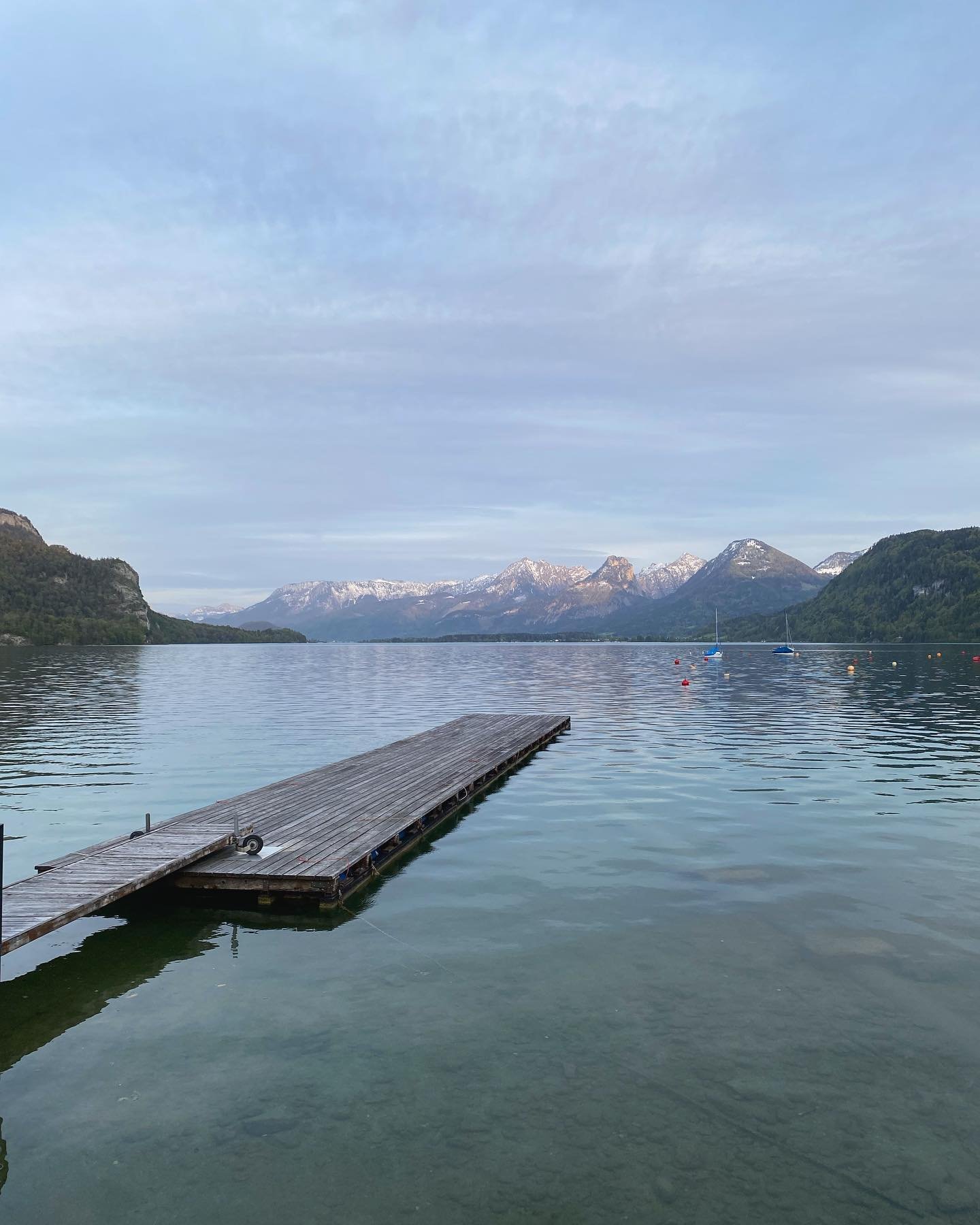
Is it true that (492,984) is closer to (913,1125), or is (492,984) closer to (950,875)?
(913,1125)

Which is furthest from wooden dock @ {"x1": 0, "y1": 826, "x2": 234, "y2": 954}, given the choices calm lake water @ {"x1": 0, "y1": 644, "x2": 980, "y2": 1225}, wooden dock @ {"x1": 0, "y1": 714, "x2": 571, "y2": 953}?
calm lake water @ {"x1": 0, "y1": 644, "x2": 980, "y2": 1225}

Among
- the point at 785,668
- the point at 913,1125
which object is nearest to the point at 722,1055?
the point at 913,1125

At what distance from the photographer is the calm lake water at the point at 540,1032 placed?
8.30 m

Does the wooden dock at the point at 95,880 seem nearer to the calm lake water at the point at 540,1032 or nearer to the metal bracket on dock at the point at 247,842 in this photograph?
the metal bracket on dock at the point at 247,842

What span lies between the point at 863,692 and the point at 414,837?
6686 centimetres

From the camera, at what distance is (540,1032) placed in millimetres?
11586

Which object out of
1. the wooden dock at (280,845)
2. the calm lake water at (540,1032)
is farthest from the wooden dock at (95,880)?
the calm lake water at (540,1032)

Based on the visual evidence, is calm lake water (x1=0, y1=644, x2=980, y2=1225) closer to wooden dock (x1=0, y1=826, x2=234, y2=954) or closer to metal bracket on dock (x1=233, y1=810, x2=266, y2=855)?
wooden dock (x1=0, y1=826, x2=234, y2=954)

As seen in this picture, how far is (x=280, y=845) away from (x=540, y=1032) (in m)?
9.54

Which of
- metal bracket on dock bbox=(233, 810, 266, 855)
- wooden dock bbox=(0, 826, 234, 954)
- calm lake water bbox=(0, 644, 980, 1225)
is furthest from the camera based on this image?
metal bracket on dock bbox=(233, 810, 266, 855)

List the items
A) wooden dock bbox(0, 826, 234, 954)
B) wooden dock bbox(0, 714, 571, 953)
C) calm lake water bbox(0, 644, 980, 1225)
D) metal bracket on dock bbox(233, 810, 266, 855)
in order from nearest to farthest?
1. calm lake water bbox(0, 644, 980, 1225)
2. wooden dock bbox(0, 826, 234, 954)
3. wooden dock bbox(0, 714, 571, 953)
4. metal bracket on dock bbox(233, 810, 266, 855)

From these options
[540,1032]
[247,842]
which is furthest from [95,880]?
[540,1032]

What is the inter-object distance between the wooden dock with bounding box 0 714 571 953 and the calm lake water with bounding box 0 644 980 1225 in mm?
820

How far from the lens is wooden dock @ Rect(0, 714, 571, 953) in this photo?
14.7 m
